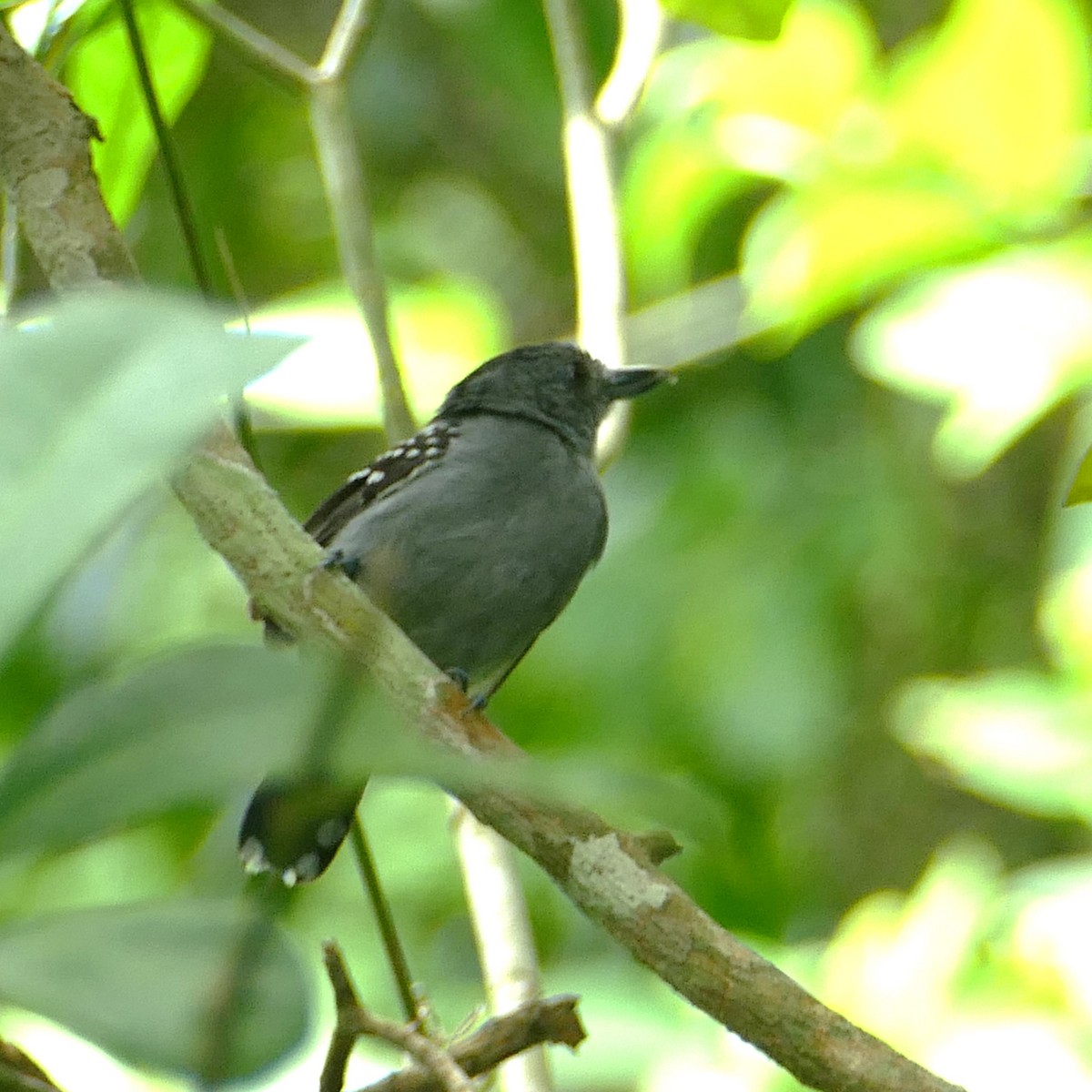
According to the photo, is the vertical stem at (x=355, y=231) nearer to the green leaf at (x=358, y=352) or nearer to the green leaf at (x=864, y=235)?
the green leaf at (x=358, y=352)

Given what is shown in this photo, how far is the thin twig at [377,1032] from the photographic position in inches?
53.2

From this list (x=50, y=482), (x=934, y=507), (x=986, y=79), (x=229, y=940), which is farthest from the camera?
(x=934, y=507)

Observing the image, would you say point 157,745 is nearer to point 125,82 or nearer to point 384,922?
point 384,922

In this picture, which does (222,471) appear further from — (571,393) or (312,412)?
(571,393)

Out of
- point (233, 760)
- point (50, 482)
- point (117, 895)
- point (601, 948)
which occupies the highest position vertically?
point (50, 482)

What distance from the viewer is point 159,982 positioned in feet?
2.39

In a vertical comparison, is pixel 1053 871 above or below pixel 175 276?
below

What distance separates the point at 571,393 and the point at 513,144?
322 centimetres

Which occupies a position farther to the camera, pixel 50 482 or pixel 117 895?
pixel 117 895

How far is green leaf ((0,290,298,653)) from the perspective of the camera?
0.58 meters

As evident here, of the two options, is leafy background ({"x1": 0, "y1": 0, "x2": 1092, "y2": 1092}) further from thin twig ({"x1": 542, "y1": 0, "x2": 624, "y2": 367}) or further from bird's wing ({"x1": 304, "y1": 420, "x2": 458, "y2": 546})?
thin twig ({"x1": 542, "y1": 0, "x2": 624, "y2": 367})

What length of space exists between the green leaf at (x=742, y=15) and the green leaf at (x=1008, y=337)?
45.4 inches

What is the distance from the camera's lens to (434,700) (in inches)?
58.2

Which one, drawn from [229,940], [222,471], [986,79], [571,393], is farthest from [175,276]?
[229,940]
